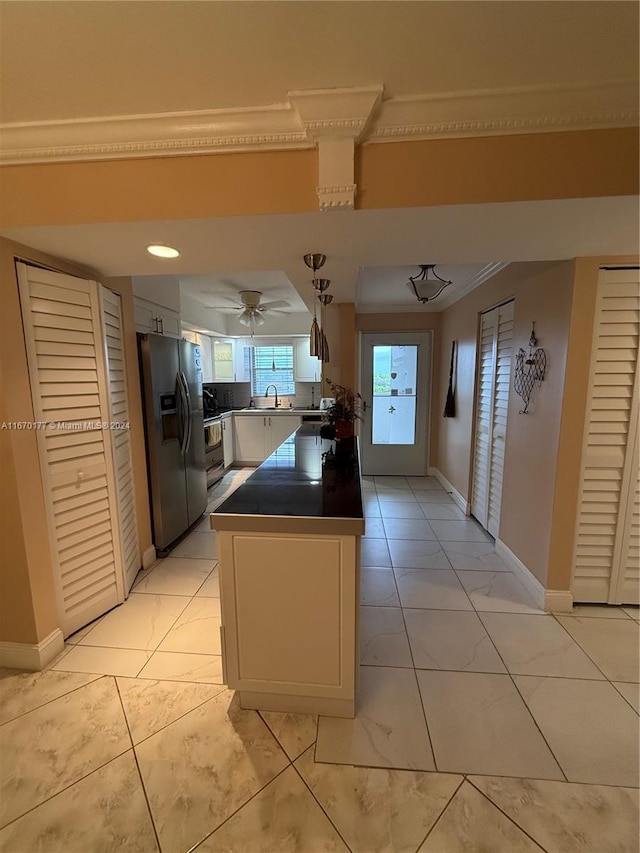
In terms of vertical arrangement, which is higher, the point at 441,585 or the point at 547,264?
the point at 547,264

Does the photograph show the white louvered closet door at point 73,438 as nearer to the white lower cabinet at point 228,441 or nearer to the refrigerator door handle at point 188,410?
the refrigerator door handle at point 188,410

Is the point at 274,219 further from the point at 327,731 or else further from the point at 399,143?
the point at 327,731

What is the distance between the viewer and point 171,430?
2.94 m

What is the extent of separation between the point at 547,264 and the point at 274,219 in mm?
1776

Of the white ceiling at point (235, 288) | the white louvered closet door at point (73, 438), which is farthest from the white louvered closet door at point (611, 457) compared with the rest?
the white louvered closet door at point (73, 438)

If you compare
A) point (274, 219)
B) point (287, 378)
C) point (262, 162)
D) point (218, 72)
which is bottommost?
point (287, 378)

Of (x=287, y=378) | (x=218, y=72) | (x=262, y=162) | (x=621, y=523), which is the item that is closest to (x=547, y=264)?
(x=621, y=523)

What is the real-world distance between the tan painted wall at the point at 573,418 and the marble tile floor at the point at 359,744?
1.25 ft

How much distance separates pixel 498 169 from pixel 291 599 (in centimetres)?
182

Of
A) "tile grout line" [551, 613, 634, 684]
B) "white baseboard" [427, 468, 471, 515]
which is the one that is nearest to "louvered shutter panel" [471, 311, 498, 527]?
"white baseboard" [427, 468, 471, 515]

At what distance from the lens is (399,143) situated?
1.32 meters

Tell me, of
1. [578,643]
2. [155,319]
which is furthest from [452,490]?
[155,319]

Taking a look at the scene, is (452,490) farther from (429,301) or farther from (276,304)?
(276,304)

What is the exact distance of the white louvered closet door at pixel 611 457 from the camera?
1981 mm
